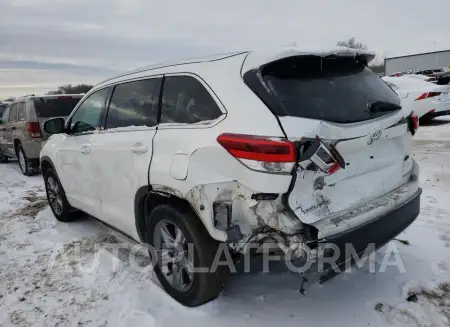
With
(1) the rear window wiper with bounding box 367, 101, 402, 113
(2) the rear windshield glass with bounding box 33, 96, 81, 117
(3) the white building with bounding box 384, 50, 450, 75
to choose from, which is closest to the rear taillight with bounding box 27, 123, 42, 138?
(2) the rear windshield glass with bounding box 33, 96, 81, 117

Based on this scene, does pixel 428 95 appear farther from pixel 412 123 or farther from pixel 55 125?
pixel 55 125

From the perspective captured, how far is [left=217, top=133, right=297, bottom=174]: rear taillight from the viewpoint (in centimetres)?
228

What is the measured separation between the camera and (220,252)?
2.76 meters

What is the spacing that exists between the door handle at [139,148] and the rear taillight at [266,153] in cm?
98

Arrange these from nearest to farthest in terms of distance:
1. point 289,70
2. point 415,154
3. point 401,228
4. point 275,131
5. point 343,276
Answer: point 275,131 < point 289,70 < point 401,228 < point 343,276 < point 415,154

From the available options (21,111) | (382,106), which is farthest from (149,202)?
(21,111)

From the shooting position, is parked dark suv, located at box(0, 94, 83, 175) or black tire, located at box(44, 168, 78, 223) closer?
black tire, located at box(44, 168, 78, 223)

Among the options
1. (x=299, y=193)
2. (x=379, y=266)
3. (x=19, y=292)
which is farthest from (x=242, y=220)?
(x=19, y=292)

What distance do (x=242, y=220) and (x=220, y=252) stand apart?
42cm

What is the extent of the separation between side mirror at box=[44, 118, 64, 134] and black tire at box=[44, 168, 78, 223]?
0.74 meters

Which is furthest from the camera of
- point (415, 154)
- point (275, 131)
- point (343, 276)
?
point (415, 154)

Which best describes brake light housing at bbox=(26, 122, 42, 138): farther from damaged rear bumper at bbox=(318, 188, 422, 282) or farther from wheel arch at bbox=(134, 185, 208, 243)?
damaged rear bumper at bbox=(318, 188, 422, 282)

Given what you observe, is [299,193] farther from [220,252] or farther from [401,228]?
[401,228]

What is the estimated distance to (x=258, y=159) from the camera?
2330 millimetres
